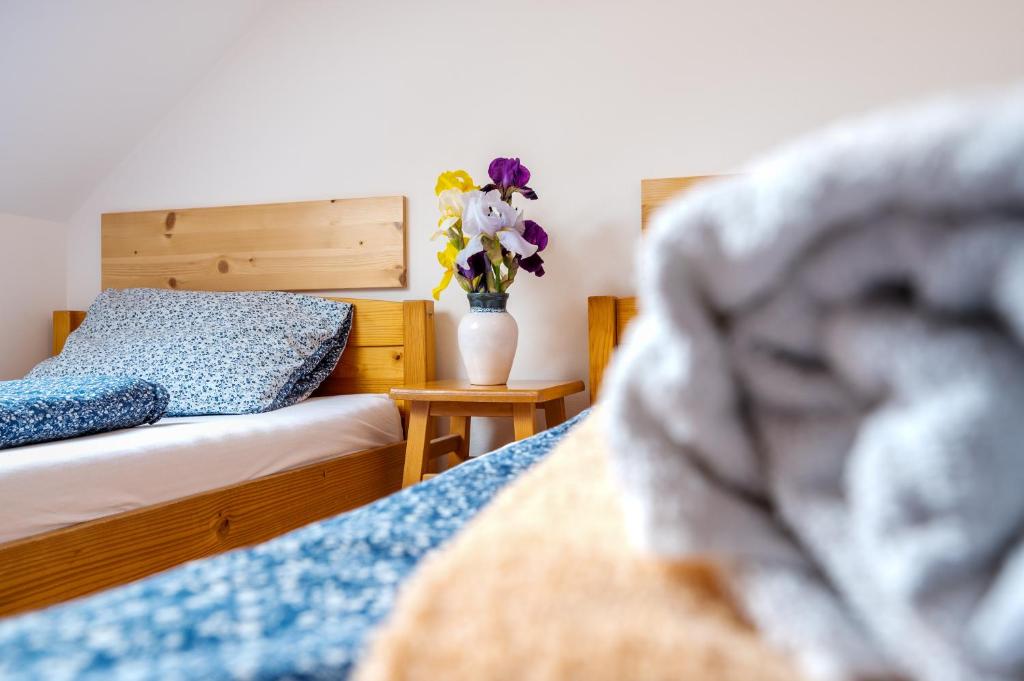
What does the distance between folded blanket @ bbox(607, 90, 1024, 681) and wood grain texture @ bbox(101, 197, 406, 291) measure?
1873 millimetres

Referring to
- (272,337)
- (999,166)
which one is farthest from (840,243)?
(272,337)

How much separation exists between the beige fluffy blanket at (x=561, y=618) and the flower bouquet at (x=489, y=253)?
1409 millimetres

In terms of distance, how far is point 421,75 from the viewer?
2133mm

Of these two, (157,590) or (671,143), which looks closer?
(157,590)

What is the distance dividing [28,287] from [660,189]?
1855mm

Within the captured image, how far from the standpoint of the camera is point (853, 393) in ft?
0.98

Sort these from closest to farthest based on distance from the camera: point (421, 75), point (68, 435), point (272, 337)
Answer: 1. point (68, 435)
2. point (272, 337)
3. point (421, 75)

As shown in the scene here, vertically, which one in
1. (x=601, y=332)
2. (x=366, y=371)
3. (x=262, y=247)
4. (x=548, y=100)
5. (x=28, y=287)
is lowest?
(x=366, y=371)

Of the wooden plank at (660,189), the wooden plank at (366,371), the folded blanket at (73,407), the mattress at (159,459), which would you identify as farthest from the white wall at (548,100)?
the folded blanket at (73,407)

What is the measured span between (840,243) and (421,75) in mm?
2007

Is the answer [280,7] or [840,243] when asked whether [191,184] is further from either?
[840,243]

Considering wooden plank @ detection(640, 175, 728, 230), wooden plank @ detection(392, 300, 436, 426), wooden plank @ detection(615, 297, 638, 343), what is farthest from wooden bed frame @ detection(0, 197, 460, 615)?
wooden plank @ detection(640, 175, 728, 230)

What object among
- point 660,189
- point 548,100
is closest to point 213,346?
point 548,100

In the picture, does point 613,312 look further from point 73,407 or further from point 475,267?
point 73,407
